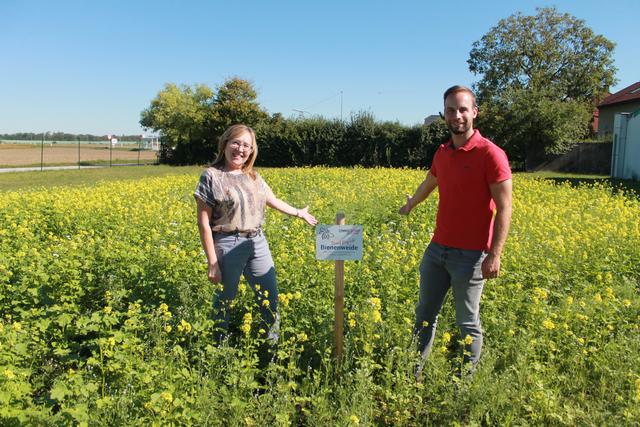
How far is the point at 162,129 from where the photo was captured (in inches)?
1686

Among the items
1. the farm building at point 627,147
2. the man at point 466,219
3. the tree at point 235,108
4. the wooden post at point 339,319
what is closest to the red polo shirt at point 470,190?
the man at point 466,219

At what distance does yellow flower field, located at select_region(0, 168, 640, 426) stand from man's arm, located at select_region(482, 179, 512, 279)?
538 millimetres

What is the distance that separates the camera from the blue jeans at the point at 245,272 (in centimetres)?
345

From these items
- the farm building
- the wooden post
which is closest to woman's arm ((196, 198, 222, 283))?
the wooden post

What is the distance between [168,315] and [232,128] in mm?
1332

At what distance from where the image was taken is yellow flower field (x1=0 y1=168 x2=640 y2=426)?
2.70 metres

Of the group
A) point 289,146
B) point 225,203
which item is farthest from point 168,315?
point 289,146

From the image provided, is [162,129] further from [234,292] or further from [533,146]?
[234,292]

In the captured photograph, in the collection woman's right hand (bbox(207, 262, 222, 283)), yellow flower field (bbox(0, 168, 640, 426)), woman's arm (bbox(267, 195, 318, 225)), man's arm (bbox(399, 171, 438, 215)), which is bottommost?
yellow flower field (bbox(0, 168, 640, 426))

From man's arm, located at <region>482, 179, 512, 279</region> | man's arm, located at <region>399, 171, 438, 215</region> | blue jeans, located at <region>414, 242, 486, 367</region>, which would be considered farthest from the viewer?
man's arm, located at <region>399, 171, 438, 215</region>

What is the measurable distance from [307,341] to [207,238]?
1.10 metres

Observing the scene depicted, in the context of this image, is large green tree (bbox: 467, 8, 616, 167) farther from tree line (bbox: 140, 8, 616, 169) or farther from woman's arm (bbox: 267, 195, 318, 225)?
woman's arm (bbox: 267, 195, 318, 225)

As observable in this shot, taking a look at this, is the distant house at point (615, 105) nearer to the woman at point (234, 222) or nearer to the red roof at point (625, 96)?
the red roof at point (625, 96)

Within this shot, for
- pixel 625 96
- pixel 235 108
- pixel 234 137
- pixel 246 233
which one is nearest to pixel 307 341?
pixel 246 233
